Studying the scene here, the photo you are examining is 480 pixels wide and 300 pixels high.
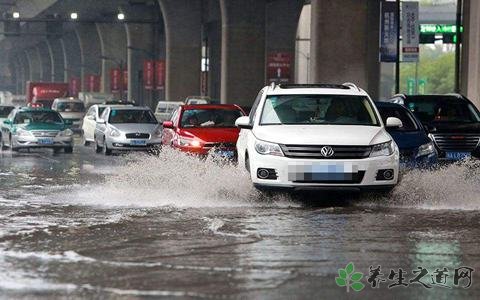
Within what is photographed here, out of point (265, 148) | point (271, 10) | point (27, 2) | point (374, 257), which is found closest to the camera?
point (374, 257)

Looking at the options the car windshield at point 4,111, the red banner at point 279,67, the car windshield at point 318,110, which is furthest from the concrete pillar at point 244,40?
the car windshield at point 318,110

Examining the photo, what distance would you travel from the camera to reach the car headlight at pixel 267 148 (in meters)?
15.0

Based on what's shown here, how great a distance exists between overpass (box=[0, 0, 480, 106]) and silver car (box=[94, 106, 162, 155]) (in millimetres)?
5390

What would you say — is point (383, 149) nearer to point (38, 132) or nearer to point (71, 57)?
point (38, 132)

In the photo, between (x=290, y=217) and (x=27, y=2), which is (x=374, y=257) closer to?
(x=290, y=217)

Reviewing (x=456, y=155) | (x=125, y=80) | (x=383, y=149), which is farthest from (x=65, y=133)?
(x=125, y=80)

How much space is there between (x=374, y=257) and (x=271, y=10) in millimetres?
52254

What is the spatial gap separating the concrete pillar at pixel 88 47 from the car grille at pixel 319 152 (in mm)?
90042

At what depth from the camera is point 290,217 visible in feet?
46.3

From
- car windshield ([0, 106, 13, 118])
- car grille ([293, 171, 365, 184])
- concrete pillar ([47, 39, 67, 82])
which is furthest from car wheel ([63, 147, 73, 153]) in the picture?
concrete pillar ([47, 39, 67, 82])

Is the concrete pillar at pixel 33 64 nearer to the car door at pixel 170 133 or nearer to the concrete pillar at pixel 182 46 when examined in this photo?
the concrete pillar at pixel 182 46

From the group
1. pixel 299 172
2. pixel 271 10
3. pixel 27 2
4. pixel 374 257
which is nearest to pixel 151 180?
pixel 299 172

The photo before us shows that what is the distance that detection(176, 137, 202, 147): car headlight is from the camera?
70.3 feet

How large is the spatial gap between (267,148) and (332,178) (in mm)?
924
